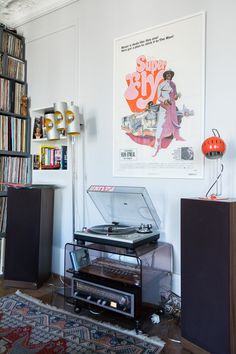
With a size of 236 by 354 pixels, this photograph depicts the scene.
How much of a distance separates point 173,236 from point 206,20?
1.59 m

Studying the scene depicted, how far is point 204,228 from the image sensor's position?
161 cm

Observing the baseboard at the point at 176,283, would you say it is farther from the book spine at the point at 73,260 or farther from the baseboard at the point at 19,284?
the baseboard at the point at 19,284

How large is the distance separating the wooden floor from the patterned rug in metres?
0.07

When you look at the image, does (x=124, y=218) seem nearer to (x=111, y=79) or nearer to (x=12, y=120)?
(x=111, y=79)

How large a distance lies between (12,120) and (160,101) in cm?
164

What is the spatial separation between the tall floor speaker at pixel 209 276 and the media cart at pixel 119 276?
0.29 metres

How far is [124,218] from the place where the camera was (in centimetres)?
234

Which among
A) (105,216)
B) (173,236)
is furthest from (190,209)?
(105,216)

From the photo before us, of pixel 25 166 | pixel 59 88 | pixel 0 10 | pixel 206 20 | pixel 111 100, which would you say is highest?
pixel 0 10

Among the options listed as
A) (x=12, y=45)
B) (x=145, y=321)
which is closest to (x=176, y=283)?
(x=145, y=321)

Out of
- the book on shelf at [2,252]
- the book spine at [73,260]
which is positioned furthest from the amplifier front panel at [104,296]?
the book on shelf at [2,252]

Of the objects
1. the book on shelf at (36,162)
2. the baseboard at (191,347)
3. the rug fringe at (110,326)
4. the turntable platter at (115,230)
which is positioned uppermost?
the book on shelf at (36,162)

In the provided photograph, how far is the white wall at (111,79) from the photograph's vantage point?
1.97 m

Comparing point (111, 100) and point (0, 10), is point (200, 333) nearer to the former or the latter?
point (111, 100)
